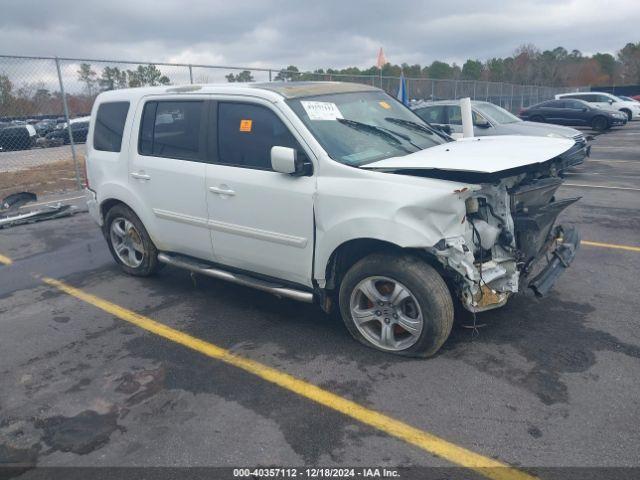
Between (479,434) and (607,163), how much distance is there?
12017mm

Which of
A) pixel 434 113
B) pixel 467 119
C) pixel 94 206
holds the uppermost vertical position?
pixel 467 119

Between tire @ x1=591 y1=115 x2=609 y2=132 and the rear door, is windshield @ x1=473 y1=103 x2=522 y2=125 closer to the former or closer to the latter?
the rear door

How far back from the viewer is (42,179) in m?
12.9

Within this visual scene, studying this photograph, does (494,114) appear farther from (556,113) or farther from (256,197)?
(556,113)

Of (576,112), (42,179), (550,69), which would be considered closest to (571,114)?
(576,112)

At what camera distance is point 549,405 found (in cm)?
305

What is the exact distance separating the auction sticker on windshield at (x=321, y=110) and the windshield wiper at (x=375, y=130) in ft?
0.23

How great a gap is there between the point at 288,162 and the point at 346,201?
0.49 metres

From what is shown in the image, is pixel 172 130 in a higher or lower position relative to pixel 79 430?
higher

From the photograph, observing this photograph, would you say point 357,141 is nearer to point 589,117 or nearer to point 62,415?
point 62,415

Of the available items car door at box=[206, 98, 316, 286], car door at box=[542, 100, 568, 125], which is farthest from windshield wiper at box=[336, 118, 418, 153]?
car door at box=[542, 100, 568, 125]

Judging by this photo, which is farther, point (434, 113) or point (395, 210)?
point (434, 113)

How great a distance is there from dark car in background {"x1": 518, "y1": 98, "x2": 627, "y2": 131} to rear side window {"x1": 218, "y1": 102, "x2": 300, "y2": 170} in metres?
19.8

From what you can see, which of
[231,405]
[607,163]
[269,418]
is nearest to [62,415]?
[231,405]
